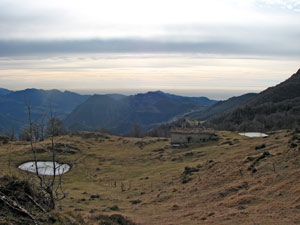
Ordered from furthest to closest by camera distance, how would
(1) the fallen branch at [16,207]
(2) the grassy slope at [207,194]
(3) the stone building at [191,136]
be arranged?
(3) the stone building at [191,136], (2) the grassy slope at [207,194], (1) the fallen branch at [16,207]

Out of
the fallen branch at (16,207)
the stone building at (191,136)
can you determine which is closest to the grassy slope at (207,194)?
the fallen branch at (16,207)

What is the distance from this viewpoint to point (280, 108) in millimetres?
188500

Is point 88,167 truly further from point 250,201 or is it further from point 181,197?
point 250,201

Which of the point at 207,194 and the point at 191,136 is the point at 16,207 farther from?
the point at 191,136

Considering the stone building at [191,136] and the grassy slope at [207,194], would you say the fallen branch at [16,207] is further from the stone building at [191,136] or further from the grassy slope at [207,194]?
the stone building at [191,136]

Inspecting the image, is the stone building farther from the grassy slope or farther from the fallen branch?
the fallen branch

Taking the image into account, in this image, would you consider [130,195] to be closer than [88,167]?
Yes

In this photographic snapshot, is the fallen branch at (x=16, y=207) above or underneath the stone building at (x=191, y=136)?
above

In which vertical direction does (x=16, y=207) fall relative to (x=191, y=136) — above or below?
above

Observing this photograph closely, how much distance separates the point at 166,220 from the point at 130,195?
15.0 m

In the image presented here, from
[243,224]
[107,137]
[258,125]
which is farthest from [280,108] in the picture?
[243,224]

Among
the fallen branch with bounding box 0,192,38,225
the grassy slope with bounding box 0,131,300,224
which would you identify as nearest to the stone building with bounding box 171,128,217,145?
the grassy slope with bounding box 0,131,300,224

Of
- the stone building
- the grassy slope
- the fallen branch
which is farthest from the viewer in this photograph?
the stone building

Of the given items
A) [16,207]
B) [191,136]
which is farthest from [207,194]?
[191,136]
